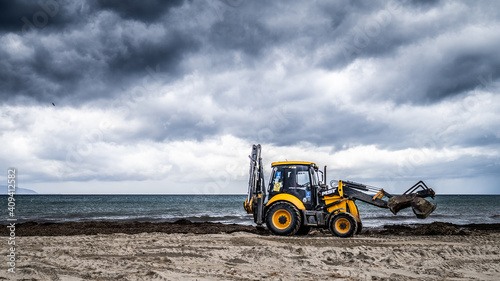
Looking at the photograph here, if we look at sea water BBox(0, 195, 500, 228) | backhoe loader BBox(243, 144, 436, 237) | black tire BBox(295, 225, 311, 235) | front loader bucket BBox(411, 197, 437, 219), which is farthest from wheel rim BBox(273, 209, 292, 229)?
sea water BBox(0, 195, 500, 228)

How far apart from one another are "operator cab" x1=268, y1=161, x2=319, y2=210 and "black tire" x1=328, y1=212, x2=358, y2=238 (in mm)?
856

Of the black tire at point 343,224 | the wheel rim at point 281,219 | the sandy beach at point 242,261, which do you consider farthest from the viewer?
the wheel rim at point 281,219

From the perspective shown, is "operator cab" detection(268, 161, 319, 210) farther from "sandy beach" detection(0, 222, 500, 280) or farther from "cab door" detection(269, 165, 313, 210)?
"sandy beach" detection(0, 222, 500, 280)

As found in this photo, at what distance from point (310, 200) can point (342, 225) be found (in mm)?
1299

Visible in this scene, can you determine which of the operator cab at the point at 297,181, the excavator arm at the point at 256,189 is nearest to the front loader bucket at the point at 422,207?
the operator cab at the point at 297,181

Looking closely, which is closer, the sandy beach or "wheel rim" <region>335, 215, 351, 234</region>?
the sandy beach

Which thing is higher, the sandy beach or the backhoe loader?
the backhoe loader

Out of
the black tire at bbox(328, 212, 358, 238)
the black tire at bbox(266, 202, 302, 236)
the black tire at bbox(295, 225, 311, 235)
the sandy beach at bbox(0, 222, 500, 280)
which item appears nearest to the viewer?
the sandy beach at bbox(0, 222, 500, 280)

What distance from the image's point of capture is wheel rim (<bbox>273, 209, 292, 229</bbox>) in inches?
480

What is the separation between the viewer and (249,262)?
7910 mm

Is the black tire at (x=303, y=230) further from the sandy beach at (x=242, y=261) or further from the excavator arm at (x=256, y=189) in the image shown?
the sandy beach at (x=242, y=261)

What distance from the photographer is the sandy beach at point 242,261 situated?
667cm

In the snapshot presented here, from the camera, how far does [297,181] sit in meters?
12.5

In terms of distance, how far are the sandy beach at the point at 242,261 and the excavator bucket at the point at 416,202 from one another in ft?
4.77
